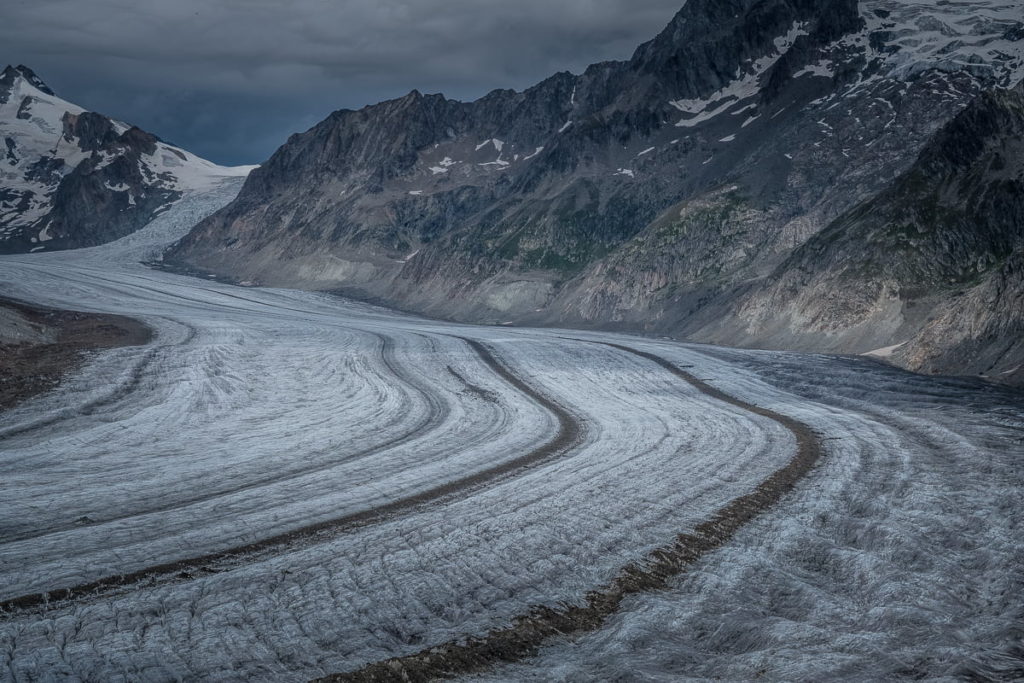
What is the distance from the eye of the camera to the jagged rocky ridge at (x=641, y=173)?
2970 inches

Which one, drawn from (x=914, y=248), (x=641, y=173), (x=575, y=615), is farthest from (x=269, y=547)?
(x=641, y=173)

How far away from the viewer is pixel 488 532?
11367 millimetres

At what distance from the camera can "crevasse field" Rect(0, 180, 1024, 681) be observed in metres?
7.83

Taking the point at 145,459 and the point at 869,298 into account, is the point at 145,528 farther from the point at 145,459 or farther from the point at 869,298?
the point at 869,298

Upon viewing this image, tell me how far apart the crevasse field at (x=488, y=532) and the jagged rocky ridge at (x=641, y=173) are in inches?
1341

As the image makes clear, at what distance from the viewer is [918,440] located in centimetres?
1738

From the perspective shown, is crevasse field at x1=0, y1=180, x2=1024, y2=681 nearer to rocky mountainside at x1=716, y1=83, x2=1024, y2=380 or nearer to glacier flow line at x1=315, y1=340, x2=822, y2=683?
glacier flow line at x1=315, y1=340, x2=822, y2=683

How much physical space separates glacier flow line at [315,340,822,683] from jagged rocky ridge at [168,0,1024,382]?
38994mm

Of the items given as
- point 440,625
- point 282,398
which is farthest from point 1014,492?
point 282,398

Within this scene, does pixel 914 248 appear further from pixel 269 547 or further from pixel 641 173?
pixel 641 173

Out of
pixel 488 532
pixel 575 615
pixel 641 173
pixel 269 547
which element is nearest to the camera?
pixel 575 615

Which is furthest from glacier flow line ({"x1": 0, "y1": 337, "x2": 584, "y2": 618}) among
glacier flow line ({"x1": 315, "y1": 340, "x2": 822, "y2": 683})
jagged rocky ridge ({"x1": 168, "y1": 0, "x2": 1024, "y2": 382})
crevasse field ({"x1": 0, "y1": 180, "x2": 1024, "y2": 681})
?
jagged rocky ridge ({"x1": 168, "y1": 0, "x2": 1024, "y2": 382})

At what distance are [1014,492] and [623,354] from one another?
81.4 feet

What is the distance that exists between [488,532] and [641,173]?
99.3 metres
